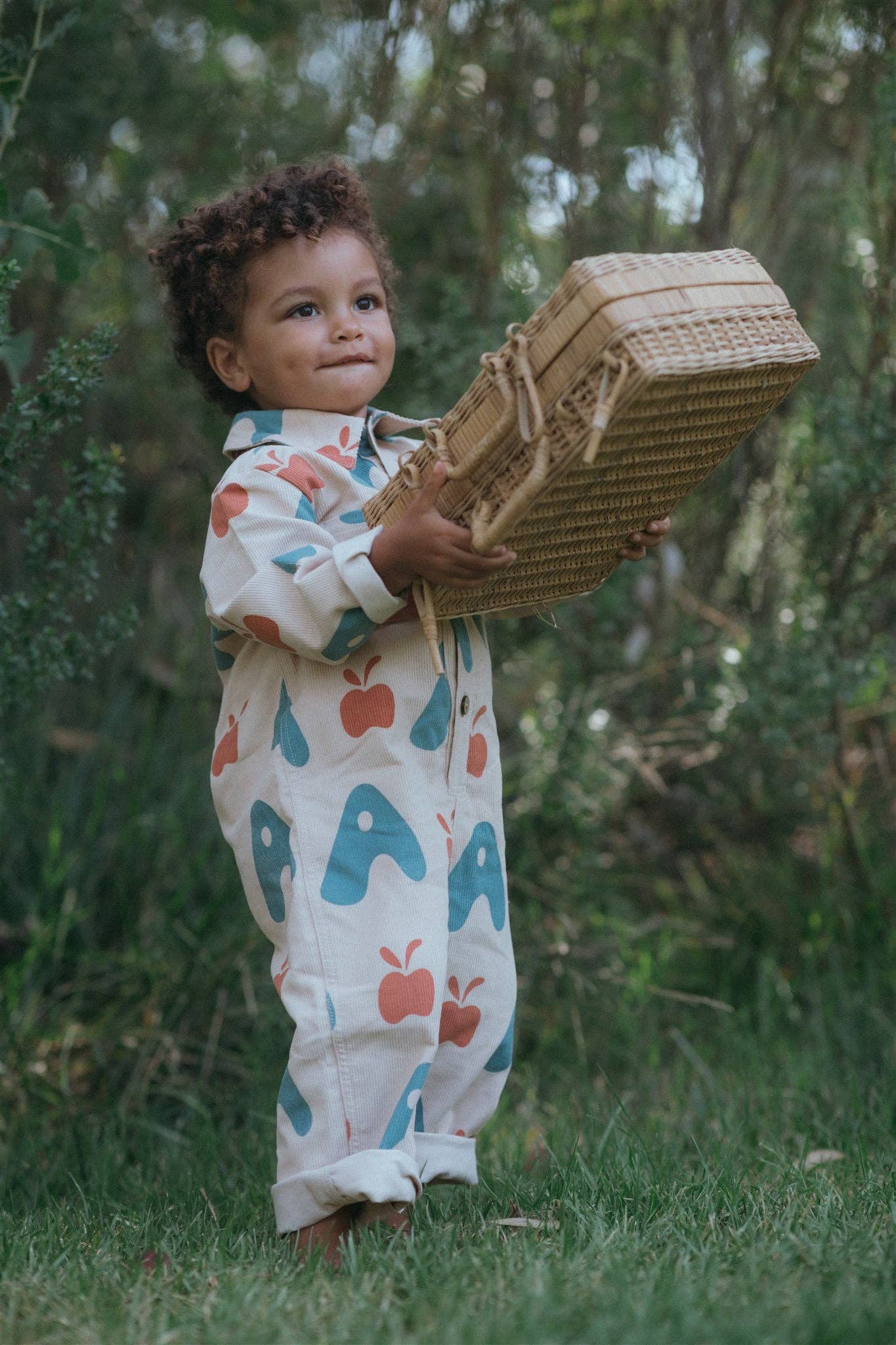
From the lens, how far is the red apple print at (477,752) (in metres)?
2.20

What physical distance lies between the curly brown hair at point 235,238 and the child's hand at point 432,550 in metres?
0.56

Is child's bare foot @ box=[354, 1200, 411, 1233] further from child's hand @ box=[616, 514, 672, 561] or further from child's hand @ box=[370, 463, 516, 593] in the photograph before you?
child's hand @ box=[616, 514, 672, 561]

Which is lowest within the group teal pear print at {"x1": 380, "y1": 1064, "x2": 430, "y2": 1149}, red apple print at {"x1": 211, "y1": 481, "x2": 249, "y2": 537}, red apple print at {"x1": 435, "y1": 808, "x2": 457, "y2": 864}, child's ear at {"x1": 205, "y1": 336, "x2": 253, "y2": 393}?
teal pear print at {"x1": 380, "y1": 1064, "x2": 430, "y2": 1149}

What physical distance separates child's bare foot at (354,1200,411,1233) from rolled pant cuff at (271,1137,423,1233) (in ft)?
0.07

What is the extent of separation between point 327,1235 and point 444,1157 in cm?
24

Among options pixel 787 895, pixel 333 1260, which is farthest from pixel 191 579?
pixel 333 1260

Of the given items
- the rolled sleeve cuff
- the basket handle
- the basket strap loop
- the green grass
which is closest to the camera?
the green grass

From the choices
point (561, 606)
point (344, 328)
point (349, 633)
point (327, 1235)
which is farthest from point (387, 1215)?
point (561, 606)

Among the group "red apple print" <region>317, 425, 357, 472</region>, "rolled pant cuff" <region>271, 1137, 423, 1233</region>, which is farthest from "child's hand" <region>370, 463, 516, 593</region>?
"rolled pant cuff" <region>271, 1137, 423, 1233</region>

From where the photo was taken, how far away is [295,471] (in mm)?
2066

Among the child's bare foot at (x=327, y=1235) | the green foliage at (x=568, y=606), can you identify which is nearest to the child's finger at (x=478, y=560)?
the child's bare foot at (x=327, y=1235)

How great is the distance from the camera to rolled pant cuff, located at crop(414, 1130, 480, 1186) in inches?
83.4

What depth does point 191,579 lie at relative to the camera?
4.31 meters

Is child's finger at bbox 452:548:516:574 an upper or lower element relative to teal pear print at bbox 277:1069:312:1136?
upper
